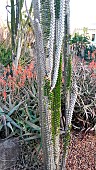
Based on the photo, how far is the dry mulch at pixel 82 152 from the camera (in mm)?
2297

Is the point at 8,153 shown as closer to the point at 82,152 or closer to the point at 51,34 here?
the point at 82,152

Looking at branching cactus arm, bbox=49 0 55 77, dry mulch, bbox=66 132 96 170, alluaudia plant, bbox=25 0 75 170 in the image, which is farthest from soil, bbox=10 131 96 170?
branching cactus arm, bbox=49 0 55 77

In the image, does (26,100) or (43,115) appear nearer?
(43,115)

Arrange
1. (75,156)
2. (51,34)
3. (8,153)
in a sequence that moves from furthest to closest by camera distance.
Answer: (75,156) < (8,153) < (51,34)

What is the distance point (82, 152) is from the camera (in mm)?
2369

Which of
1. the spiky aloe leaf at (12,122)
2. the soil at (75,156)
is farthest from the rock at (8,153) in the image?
the spiky aloe leaf at (12,122)

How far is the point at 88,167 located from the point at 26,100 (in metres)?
0.85

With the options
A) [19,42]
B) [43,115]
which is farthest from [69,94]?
[19,42]

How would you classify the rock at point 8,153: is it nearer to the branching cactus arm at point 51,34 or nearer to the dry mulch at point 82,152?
the dry mulch at point 82,152

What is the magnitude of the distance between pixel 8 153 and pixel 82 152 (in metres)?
0.66

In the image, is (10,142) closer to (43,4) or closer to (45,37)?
Result: (45,37)

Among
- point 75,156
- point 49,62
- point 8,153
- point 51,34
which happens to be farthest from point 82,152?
point 51,34

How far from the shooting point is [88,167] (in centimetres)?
229

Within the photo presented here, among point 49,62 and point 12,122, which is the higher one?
point 49,62
